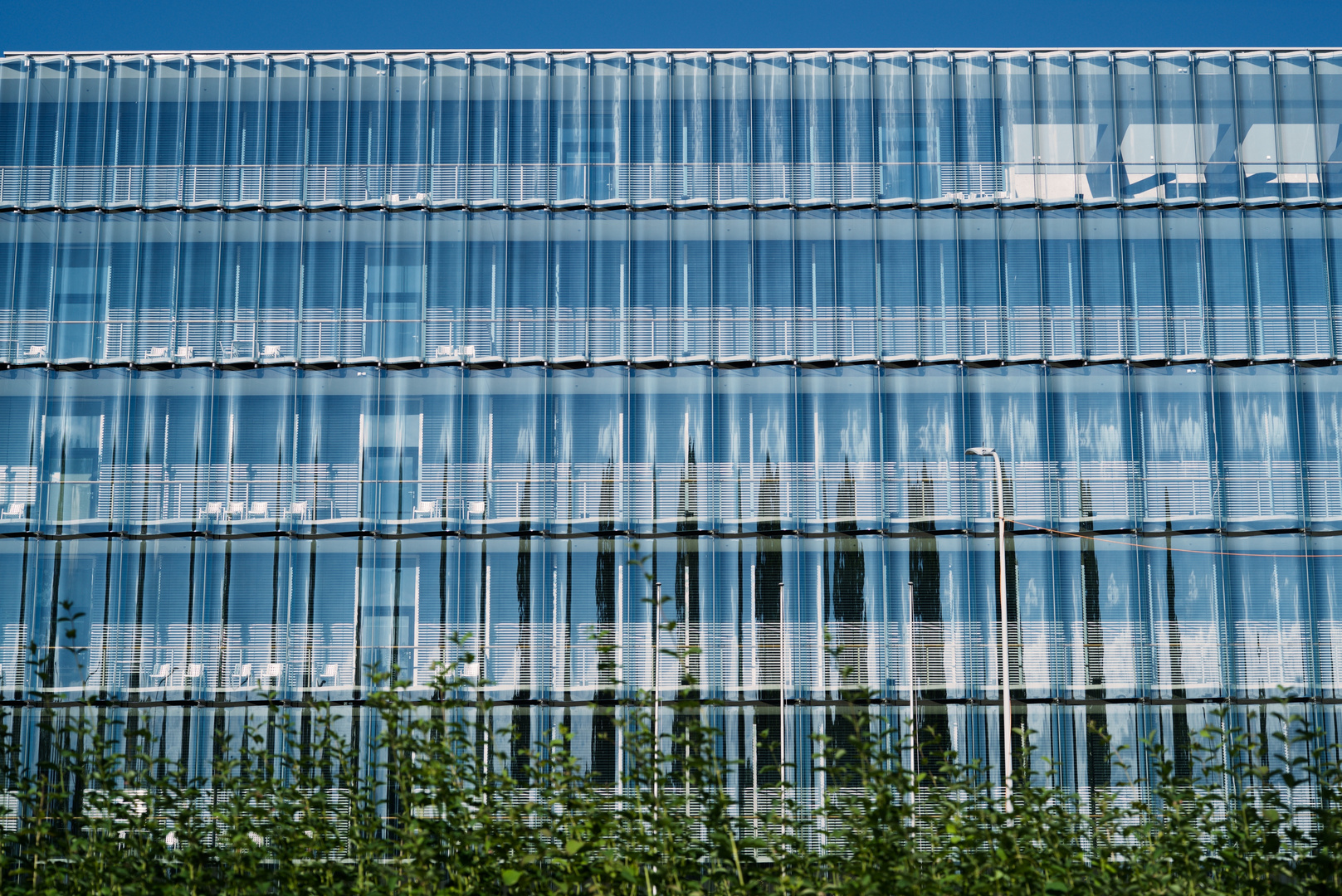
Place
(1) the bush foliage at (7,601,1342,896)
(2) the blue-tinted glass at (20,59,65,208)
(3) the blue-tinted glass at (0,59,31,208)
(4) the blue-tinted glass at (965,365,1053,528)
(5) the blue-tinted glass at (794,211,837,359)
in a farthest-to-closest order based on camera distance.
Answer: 1. (3) the blue-tinted glass at (0,59,31,208)
2. (2) the blue-tinted glass at (20,59,65,208)
3. (5) the blue-tinted glass at (794,211,837,359)
4. (4) the blue-tinted glass at (965,365,1053,528)
5. (1) the bush foliage at (7,601,1342,896)

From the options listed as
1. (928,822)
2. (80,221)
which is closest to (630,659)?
(80,221)

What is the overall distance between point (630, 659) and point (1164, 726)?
45.2 feet

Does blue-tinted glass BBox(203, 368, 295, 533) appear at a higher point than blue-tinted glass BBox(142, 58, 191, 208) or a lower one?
lower

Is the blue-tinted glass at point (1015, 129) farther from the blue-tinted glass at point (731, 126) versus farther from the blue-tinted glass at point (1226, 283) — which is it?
the blue-tinted glass at point (731, 126)

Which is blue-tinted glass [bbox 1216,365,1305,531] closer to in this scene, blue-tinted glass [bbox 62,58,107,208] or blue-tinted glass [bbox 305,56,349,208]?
blue-tinted glass [bbox 305,56,349,208]

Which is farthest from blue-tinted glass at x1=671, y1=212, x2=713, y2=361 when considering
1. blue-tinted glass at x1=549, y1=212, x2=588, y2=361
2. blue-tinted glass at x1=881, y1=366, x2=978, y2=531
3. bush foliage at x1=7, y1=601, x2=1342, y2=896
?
bush foliage at x1=7, y1=601, x2=1342, y2=896

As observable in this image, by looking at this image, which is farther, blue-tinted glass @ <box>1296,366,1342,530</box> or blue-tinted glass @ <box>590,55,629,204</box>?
blue-tinted glass @ <box>590,55,629,204</box>

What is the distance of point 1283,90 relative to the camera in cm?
3909

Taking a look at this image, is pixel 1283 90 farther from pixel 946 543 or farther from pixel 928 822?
pixel 928 822

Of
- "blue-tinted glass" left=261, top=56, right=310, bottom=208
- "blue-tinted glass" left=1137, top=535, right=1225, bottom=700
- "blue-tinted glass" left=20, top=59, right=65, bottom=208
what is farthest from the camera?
"blue-tinted glass" left=20, top=59, right=65, bottom=208

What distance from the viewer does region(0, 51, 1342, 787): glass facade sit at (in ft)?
119

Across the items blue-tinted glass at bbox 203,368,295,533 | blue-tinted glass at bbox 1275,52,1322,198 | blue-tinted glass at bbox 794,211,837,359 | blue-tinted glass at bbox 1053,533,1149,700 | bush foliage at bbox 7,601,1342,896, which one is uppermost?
blue-tinted glass at bbox 1275,52,1322,198

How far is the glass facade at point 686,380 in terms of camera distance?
36.2 metres

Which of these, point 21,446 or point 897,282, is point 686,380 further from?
point 21,446
